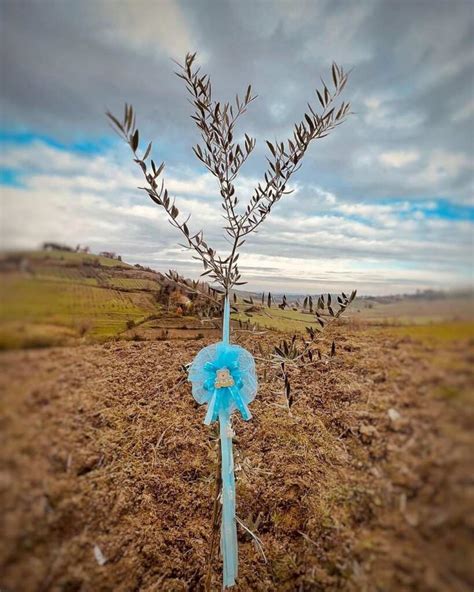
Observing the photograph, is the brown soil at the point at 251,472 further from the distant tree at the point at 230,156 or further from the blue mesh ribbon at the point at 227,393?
the distant tree at the point at 230,156

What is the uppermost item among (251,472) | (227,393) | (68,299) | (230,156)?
(230,156)

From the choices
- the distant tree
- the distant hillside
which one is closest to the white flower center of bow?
the distant tree

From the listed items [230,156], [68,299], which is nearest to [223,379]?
[68,299]

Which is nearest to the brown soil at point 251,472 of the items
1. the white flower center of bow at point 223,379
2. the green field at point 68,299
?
the green field at point 68,299

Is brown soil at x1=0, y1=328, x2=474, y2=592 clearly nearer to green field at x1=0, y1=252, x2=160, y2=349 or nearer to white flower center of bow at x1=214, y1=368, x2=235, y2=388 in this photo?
green field at x1=0, y1=252, x2=160, y2=349

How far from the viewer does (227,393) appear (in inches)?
49.3

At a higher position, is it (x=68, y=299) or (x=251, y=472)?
(x=68, y=299)

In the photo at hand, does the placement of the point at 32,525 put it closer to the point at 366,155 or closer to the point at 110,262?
the point at 110,262

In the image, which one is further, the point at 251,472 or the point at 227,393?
the point at 251,472

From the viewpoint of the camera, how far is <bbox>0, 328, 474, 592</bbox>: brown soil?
0.87 metres

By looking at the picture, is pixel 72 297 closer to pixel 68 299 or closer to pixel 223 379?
pixel 68 299

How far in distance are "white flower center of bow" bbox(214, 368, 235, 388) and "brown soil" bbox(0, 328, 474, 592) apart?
490 mm

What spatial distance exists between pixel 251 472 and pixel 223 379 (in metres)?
0.64

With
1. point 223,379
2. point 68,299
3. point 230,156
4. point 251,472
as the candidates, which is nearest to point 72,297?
point 68,299
